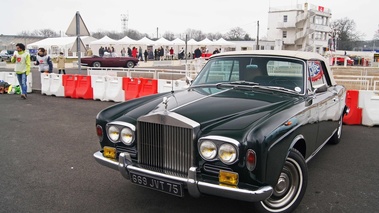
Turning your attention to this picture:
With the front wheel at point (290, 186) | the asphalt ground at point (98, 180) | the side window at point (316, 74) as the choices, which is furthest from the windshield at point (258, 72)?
the asphalt ground at point (98, 180)

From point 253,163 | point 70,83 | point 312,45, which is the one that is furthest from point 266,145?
point 312,45

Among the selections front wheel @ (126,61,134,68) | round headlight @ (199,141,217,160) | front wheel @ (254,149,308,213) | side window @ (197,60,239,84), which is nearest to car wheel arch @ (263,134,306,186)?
front wheel @ (254,149,308,213)

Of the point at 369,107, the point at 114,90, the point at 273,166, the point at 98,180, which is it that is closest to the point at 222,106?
the point at 273,166

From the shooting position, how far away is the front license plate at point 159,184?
3048mm

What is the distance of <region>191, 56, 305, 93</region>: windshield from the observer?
14.1 ft

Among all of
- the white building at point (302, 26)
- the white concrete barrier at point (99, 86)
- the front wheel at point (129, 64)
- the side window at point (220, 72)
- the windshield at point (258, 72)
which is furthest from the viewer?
the white building at point (302, 26)

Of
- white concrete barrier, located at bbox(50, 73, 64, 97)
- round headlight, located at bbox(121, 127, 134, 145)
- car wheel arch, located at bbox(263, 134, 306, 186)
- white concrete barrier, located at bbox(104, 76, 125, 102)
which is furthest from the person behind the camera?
white concrete barrier, located at bbox(50, 73, 64, 97)

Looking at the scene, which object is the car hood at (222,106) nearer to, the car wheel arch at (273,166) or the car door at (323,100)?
the car wheel arch at (273,166)

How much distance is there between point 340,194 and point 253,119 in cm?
169

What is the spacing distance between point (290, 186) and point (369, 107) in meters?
5.09

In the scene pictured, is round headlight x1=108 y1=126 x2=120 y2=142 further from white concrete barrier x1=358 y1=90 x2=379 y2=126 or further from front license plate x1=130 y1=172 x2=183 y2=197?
white concrete barrier x1=358 y1=90 x2=379 y2=126

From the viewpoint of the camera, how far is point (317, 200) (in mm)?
3771

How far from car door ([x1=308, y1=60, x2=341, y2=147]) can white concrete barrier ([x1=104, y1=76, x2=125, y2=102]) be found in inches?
272

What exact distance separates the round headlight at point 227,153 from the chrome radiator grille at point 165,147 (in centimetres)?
30
